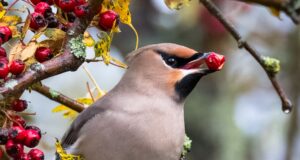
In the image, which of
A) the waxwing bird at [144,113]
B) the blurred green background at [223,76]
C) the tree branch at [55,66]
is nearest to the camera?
the tree branch at [55,66]

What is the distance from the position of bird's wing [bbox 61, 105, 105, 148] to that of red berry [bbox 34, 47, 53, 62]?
27.5 inches

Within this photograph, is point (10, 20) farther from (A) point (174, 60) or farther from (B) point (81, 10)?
(A) point (174, 60)

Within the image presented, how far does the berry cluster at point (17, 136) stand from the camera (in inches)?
110

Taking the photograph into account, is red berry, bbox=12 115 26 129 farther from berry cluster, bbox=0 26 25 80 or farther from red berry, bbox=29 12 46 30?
red berry, bbox=29 12 46 30

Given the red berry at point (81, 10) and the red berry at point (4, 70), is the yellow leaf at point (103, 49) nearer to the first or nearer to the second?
the red berry at point (81, 10)

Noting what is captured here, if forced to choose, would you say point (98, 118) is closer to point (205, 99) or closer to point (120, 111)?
point (120, 111)

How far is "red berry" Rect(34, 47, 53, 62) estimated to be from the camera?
9.30 ft

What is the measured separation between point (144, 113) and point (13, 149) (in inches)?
31.6

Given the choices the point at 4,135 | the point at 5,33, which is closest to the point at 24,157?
the point at 4,135

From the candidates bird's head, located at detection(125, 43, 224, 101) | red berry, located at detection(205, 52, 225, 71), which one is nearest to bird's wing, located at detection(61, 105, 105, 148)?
bird's head, located at detection(125, 43, 224, 101)

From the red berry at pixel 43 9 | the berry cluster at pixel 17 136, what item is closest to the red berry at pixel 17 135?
the berry cluster at pixel 17 136

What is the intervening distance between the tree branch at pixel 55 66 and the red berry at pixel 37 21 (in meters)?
0.10

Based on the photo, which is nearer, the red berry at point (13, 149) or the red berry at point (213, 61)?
the red berry at point (13, 149)

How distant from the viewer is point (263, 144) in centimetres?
763
